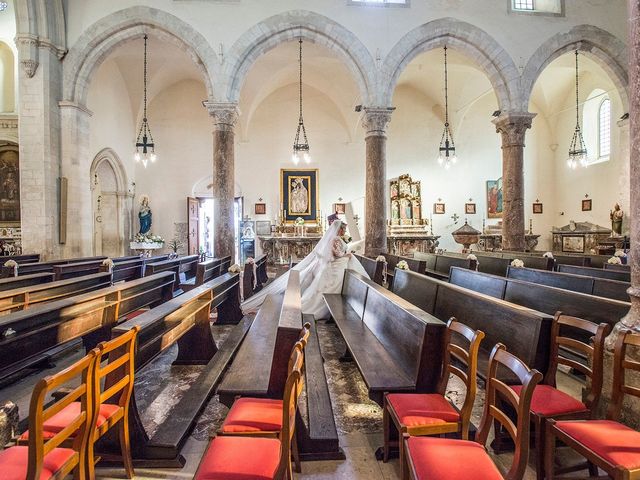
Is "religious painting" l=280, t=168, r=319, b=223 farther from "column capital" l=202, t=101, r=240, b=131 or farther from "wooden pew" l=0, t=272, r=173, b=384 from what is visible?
"wooden pew" l=0, t=272, r=173, b=384

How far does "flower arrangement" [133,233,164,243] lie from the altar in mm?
3911

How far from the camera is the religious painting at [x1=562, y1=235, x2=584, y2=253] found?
14.8m

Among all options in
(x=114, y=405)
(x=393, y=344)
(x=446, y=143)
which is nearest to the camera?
(x=114, y=405)

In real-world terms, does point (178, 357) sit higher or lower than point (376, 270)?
lower

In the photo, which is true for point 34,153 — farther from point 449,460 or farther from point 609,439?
point 609,439

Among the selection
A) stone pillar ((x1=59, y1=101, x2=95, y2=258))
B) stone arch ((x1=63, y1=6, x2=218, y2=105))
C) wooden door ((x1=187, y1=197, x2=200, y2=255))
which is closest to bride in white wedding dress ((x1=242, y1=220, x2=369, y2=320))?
stone arch ((x1=63, y1=6, x2=218, y2=105))

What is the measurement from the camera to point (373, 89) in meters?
9.68

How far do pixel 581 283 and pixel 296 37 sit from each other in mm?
8603

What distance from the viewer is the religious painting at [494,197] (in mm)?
15789

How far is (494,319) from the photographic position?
3199 millimetres

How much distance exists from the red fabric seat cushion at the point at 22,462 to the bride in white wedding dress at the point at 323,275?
163 inches

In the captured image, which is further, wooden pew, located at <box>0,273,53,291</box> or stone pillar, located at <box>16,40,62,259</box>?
stone pillar, located at <box>16,40,62,259</box>

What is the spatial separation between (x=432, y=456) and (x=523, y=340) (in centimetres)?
144

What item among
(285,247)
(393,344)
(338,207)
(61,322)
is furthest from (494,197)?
(61,322)
